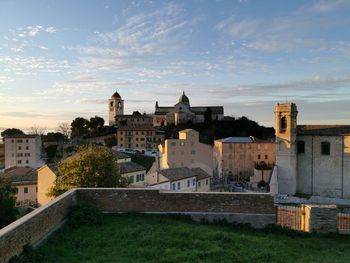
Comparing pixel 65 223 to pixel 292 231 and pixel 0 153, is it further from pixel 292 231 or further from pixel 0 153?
pixel 0 153

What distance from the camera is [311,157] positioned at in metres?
35.9

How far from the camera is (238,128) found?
7931 cm

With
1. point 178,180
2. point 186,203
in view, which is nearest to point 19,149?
point 178,180

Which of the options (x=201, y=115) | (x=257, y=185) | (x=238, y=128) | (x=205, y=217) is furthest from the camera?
(x=201, y=115)

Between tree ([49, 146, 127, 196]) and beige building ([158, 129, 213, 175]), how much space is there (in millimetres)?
31504

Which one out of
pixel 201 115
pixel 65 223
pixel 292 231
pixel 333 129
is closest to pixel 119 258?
pixel 65 223

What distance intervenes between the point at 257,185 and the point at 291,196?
10.4m

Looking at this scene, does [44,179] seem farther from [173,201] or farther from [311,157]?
[311,157]

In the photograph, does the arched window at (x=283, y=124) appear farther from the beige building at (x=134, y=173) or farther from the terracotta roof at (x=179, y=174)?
the beige building at (x=134, y=173)

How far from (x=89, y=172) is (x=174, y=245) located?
9.85 m

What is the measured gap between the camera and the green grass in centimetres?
747

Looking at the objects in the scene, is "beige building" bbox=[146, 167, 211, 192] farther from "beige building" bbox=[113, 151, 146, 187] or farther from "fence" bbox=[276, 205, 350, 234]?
"fence" bbox=[276, 205, 350, 234]

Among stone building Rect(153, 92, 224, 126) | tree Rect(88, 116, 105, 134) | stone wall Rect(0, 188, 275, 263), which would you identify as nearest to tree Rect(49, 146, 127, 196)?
stone wall Rect(0, 188, 275, 263)

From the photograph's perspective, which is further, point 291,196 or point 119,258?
point 291,196
